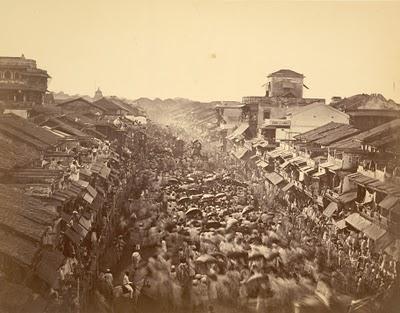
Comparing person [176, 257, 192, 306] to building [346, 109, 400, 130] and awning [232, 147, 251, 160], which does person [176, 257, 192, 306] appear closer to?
building [346, 109, 400, 130]

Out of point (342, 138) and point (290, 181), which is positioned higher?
point (342, 138)

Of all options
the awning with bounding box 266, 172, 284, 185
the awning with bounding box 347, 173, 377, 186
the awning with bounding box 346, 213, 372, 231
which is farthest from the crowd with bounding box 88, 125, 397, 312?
the awning with bounding box 266, 172, 284, 185

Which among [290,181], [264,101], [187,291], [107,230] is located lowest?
[187,291]

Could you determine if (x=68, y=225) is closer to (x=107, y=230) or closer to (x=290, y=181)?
(x=107, y=230)

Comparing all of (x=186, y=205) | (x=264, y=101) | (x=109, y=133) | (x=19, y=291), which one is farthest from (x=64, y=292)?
(x=264, y=101)

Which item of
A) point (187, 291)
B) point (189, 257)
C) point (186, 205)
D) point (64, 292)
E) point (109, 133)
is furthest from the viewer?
point (109, 133)

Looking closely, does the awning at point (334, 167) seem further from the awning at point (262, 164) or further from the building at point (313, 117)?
the awning at point (262, 164)

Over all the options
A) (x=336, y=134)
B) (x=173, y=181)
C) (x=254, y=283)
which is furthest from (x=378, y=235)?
(x=173, y=181)
